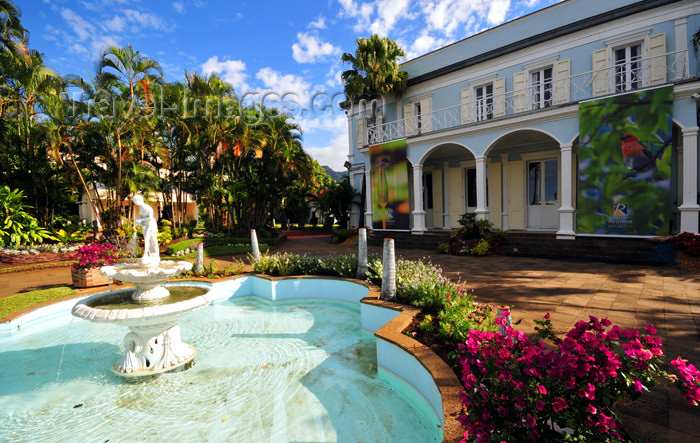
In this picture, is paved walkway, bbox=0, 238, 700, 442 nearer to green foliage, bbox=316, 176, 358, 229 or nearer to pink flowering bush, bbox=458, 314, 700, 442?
pink flowering bush, bbox=458, 314, 700, 442

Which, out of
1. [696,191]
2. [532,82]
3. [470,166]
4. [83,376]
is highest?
[532,82]

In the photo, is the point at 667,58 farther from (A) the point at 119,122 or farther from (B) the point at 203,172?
(A) the point at 119,122

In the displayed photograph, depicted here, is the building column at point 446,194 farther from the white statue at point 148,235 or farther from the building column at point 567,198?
the white statue at point 148,235

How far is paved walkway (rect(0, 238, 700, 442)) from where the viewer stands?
Result: 266 centimetres

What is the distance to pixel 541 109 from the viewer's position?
11.0 m

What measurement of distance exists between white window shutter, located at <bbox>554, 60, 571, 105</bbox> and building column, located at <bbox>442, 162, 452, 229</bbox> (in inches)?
200

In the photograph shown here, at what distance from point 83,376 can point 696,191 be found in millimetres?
14364

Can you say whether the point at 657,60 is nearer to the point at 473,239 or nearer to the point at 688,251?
the point at 688,251

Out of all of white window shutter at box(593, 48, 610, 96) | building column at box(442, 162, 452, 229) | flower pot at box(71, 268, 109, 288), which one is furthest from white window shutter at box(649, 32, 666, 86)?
flower pot at box(71, 268, 109, 288)

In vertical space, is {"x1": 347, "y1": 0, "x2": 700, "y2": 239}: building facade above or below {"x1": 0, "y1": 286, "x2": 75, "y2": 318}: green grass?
above

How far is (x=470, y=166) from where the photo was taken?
1501 centimetres

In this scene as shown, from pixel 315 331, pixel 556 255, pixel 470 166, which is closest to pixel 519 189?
pixel 470 166

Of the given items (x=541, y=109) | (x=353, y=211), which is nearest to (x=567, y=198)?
(x=541, y=109)

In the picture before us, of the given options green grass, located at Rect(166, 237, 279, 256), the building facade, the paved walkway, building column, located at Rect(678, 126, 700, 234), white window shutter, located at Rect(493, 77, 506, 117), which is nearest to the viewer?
the paved walkway
